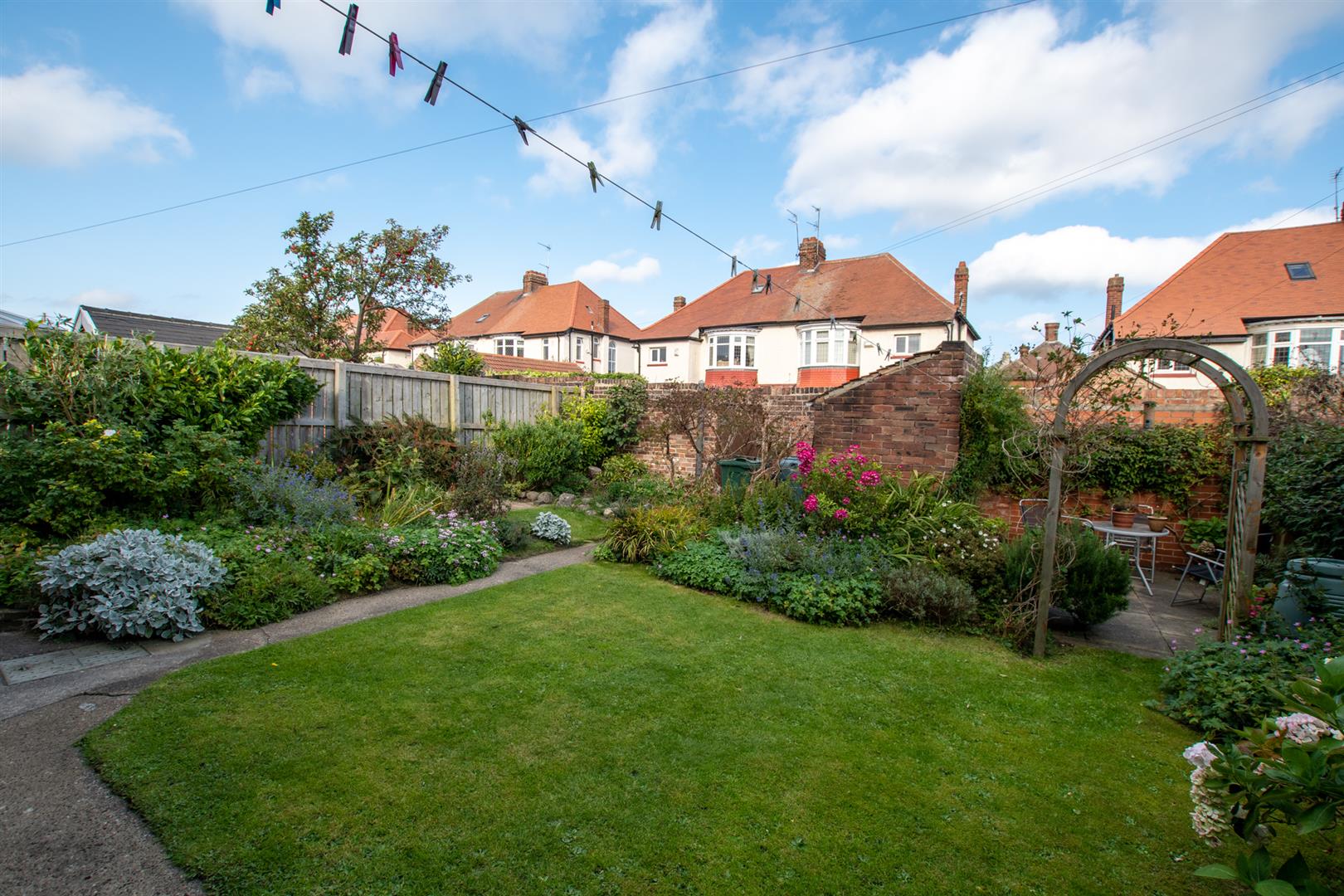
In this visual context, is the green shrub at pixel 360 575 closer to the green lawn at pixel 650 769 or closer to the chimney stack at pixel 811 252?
the green lawn at pixel 650 769

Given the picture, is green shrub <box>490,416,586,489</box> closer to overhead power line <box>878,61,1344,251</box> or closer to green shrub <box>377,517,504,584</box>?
green shrub <box>377,517,504,584</box>

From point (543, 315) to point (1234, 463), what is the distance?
33.3 meters

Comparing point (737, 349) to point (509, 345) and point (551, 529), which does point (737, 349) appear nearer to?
point (509, 345)

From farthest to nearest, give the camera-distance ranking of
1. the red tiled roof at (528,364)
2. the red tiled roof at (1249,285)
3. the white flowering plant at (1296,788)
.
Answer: the red tiled roof at (528,364) < the red tiled roof at (1249,285) < the white flowering plant at (1296,788)

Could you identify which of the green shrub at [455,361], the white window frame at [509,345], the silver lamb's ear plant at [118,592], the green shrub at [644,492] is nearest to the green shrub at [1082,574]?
the green shrub at [644,492]

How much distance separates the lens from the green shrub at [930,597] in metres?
4.89

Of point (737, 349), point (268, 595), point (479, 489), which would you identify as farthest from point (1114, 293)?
point (268, 595)

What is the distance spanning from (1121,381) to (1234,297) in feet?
61.2

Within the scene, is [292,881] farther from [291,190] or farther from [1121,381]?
[291,190]

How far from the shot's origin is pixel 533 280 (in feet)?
123

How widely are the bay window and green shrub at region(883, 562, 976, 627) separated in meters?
21.6

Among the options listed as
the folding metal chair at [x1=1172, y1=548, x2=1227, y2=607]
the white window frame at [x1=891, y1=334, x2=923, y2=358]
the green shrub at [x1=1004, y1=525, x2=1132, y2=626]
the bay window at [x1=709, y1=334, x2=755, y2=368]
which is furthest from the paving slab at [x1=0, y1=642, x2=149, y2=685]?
the bay window at [x1=709, y1=334, x2=755, y2=368]

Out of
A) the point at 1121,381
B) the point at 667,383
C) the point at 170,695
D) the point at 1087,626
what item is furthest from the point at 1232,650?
the point at 667,383

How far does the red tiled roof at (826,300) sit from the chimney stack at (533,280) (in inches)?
437
